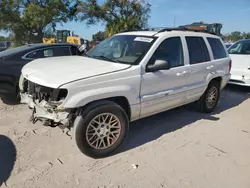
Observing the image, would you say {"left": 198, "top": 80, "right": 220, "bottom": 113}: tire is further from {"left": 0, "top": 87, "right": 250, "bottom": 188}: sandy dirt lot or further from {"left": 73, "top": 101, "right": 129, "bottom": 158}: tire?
{"left": 73, "top": 101, "right": 129, "bottom": 158}: tire

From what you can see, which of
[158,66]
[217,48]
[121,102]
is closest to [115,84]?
[121,102]

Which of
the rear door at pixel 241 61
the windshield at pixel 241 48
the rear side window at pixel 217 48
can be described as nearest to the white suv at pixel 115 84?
the rear side window at pixel 217 48

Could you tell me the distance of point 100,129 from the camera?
331cm

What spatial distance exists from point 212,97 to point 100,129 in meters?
3.17

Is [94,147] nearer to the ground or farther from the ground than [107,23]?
nearer to the ground

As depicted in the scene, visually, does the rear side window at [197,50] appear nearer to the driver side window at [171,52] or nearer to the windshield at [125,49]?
the driver side window at [171,52]

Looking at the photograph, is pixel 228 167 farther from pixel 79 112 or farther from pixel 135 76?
pixel 79 112

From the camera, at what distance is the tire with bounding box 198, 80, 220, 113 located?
16.9 feet

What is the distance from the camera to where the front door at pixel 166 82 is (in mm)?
3672

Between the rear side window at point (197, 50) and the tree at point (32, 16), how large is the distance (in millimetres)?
22151

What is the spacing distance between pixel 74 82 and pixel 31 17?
78.8 ft

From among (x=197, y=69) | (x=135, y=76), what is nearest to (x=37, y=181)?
(x=135, y=76)

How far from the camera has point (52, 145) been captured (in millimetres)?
3641

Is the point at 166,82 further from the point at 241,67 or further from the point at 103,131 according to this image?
the point at 241,67
